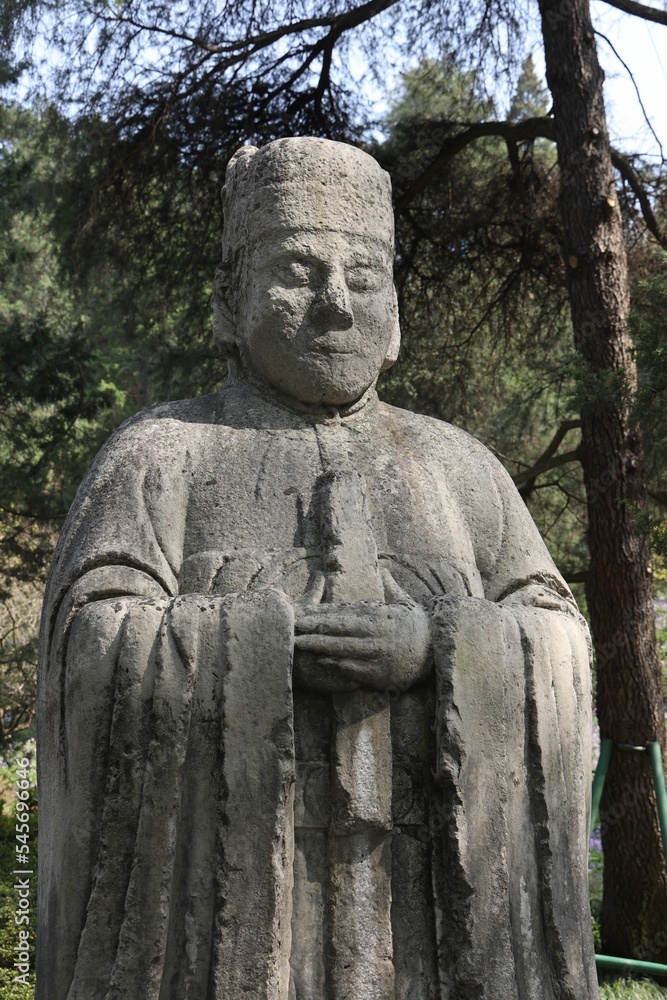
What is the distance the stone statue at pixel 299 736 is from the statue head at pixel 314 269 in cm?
1

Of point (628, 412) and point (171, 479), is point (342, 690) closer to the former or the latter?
point (171, 479)

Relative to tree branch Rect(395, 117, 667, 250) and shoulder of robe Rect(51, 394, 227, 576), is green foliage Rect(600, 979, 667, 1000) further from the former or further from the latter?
tree branch Rect(395, 117, 667, 250)

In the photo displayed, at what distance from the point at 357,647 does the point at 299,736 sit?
0.83 feet

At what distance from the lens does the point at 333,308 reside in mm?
2949

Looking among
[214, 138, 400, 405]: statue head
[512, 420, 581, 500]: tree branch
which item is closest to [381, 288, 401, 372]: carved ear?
[214, 138, 400, 405]: statue head

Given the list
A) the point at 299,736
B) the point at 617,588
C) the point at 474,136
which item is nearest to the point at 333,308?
the point at 299,736

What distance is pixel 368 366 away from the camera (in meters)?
3.10

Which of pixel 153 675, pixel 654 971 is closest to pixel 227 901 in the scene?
pixel 153 675

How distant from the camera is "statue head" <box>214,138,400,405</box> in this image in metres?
2.99

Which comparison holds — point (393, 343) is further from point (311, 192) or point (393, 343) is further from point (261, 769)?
point (261, 769)

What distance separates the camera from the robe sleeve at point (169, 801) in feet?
7.70

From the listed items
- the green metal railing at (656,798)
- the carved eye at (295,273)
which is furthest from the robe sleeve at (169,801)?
the green metal railing at (656,798)

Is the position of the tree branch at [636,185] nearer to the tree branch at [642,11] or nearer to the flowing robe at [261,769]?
the tree branch at [642,11]

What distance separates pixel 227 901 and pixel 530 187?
7.14 m
